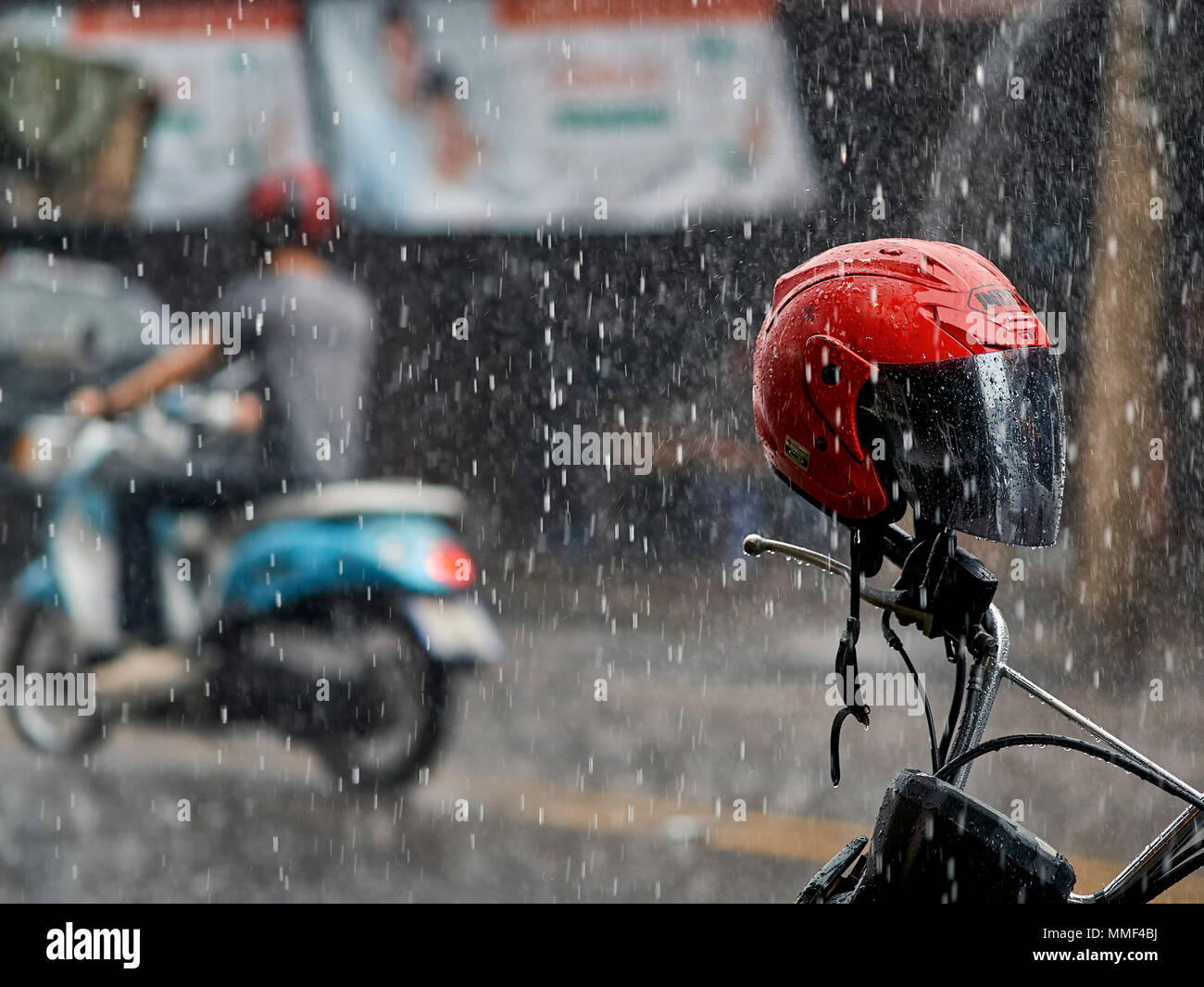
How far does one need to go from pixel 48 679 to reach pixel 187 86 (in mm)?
4873

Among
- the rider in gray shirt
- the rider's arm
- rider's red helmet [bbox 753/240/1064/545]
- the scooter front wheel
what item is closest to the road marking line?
the rider in gray shirt

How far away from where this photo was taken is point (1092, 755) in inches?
50.8

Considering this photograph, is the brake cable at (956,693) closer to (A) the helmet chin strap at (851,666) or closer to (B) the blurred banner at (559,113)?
(A) the helmet chin strap at (851,666)

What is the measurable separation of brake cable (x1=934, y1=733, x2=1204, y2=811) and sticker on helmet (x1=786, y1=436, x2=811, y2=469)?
360 millimetres

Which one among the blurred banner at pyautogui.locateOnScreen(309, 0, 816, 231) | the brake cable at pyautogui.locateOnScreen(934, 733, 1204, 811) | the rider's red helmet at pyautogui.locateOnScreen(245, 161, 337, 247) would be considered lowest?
the brake cable at pyautogui.locateOnScreen(934, 733, 1204, 811)

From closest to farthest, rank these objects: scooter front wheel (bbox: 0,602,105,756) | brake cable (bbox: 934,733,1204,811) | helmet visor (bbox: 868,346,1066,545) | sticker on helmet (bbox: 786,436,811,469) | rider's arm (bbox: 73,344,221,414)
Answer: brake cable (bbox: 934,733,1204,811) → helmet visor (bbox: 868,346,1066,545) → sticker on helmet (bbox: 786,436,811,469) → rider's arm (bbox: 73,344,221,414) → scooter front wheel (bbox: 0,602,105,756)

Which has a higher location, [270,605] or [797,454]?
[797,454]

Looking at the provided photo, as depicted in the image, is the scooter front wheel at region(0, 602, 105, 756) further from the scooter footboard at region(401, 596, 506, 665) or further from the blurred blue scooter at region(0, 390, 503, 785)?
the scooter footboard at region(401, 596, 506, 665)

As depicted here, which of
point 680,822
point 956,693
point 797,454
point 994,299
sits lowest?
point 680,822

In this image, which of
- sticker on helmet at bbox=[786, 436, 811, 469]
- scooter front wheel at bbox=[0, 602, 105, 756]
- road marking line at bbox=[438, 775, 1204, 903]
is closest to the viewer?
sticker on helmet at bbox=[786, 436, 811, 469]

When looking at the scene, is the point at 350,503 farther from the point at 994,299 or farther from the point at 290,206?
the point at 994,299

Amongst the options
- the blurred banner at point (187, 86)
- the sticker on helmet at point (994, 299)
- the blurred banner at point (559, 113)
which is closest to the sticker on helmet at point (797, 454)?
the sticker on helmet at point (994, 299)

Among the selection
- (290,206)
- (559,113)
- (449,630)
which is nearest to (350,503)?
(449,630)

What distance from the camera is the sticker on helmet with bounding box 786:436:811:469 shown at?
4.94 feet
